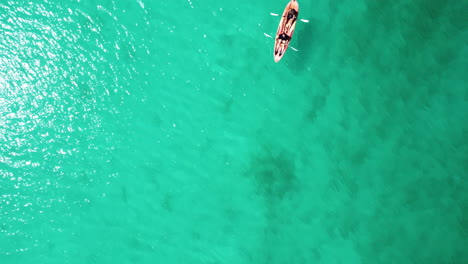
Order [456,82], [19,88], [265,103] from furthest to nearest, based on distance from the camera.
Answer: [19,88], [265,103], [456,82]

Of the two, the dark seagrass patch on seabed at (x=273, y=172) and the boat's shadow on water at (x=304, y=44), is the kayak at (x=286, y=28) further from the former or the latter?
the dark seagrass patch on seabed at (x=273, y=172)

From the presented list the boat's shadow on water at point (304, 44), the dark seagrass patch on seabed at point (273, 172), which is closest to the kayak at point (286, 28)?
the boat's shadow on water at point (304, 44)

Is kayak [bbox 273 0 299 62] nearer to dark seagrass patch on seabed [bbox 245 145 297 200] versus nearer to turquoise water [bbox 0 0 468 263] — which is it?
turquoise water [bbox 0 0 468 263]

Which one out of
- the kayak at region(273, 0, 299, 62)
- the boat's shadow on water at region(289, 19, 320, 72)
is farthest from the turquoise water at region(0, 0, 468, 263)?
the kayak at region(273, 0, 299, 62)

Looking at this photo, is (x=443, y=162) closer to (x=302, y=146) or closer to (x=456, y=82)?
(x=456, y=82)

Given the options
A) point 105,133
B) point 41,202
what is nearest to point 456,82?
point 105,133

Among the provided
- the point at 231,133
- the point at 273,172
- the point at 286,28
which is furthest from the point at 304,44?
the point at 273,172

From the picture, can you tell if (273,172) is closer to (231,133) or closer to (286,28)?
(231,133)
